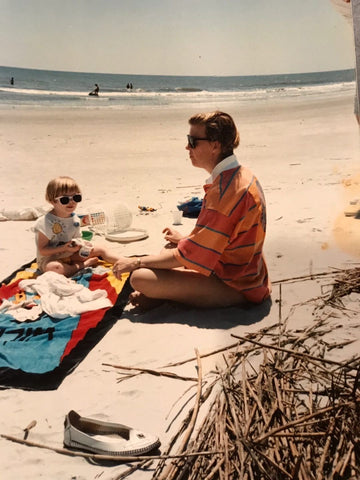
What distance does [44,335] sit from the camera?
3.20 metres

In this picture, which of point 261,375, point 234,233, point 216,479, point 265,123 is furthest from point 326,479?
point 265,123

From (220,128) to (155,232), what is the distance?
242 centimetres

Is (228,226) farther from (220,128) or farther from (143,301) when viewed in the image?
(143,301)

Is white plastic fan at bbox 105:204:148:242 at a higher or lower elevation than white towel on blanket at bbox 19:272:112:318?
higher

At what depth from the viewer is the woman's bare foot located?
351 centimetres

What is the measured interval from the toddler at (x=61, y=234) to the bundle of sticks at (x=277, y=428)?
205 centimetres

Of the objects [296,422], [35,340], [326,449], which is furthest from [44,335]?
[326,449]

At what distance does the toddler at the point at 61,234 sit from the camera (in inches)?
162

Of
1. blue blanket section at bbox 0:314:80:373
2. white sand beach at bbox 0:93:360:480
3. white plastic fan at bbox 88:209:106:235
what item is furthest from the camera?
white plastic fan at bbox 88:209:106:235

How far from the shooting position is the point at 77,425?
7.42 ft

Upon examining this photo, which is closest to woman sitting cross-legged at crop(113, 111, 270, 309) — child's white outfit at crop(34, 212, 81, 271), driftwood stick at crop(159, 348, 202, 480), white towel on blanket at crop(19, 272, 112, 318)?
white towel on blanket at crop(19, 272, 112, 318)

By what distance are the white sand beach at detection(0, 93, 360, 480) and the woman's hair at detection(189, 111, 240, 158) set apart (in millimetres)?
1053

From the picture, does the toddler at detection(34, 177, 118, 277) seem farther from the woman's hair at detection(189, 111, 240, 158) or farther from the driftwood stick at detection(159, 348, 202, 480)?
the driftwood stick at detection(159, 348, 202, 480)

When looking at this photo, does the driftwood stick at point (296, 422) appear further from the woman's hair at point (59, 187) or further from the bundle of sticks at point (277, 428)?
the woman's hair at point (59, 187)
